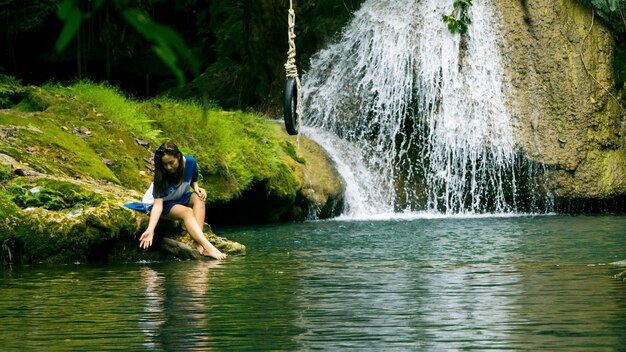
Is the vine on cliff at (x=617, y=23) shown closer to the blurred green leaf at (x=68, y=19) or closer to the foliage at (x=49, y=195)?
the foliage at (x=49, y=195)

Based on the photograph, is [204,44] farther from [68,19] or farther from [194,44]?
[68,19]

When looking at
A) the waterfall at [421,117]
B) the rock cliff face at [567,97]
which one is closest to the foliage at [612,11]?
the rock cliff face at [567,97]

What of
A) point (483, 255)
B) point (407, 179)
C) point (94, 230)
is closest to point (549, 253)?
point (483, 255)

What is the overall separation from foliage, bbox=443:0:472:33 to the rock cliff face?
0.77 metres

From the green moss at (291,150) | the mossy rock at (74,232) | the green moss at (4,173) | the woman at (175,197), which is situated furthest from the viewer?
the green moss at (291,150)

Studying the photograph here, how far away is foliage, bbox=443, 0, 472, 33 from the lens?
17.9 m

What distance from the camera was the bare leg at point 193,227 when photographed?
30.3 ft

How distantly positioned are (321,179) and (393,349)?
11.3m

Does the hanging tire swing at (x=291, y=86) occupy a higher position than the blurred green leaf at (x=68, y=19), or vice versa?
the hanging tire swing at (x=291, y=86)

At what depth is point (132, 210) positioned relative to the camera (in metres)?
9.24

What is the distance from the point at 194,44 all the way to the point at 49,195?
16.5 metres

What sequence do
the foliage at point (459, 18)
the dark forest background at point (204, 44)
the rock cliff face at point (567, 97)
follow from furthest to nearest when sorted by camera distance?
the dark forest background at point (204, 44), the foliage at point (459, 18), the rock cliff face at point (567, 97)

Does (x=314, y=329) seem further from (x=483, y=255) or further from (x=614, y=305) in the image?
(x=483, y=255)

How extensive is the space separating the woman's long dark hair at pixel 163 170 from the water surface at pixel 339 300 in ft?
2.45
